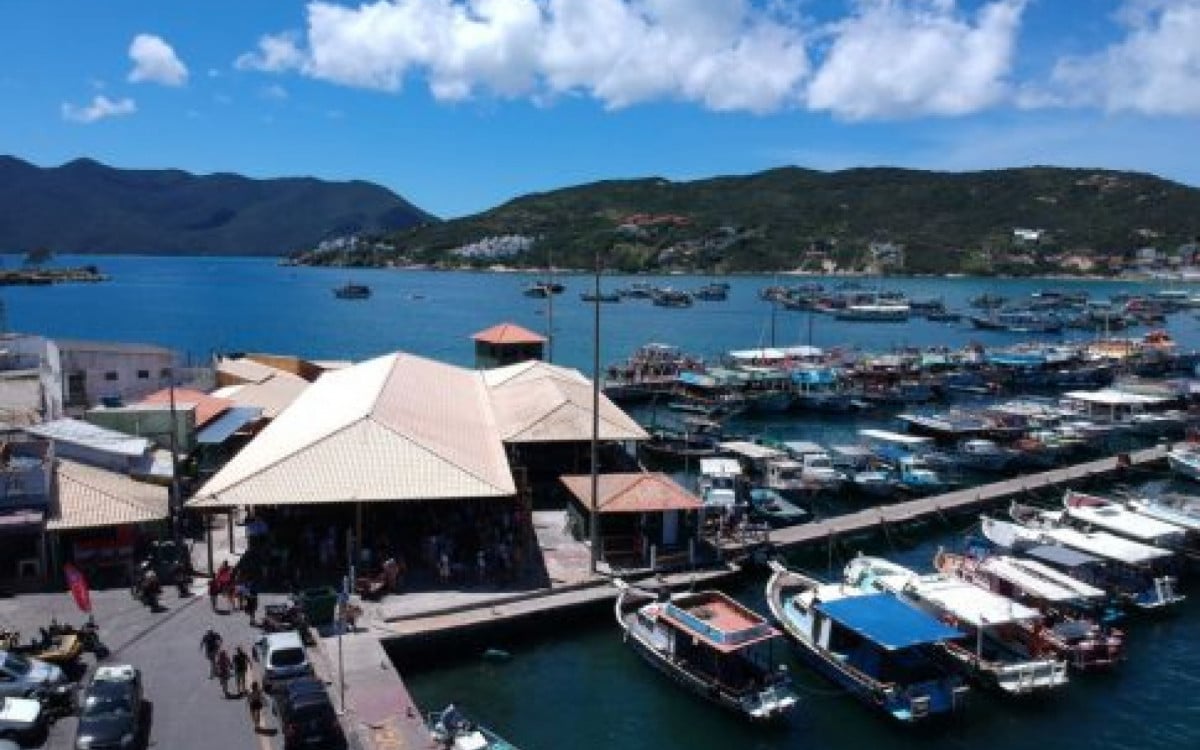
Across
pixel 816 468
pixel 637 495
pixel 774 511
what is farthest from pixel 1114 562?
pixel 816 468

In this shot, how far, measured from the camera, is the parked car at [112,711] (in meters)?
18.0

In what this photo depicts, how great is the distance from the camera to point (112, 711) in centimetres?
1867

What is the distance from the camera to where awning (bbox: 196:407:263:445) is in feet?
132

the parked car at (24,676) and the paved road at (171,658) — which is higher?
the parked car at (24,676)

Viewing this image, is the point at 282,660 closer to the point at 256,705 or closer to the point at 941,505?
the point at 256,705

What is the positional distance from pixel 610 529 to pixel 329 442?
926cm

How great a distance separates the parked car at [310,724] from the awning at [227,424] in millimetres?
23414

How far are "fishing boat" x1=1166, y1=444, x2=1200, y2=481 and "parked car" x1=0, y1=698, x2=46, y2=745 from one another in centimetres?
5098

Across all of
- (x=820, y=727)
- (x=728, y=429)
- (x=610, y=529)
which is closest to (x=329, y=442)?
(x=610, y=529)

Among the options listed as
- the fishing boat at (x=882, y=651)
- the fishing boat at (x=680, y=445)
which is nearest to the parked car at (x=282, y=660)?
the fishing boat at (x=882, y=651)

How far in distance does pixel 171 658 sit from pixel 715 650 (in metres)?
12.8

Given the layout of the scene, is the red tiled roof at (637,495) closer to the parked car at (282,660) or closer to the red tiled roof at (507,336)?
the parked car at (282,660)

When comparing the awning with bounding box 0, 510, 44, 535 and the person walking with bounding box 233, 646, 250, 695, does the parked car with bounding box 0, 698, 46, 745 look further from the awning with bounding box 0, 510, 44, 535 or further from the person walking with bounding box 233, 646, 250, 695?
the awning with bounding box 0, 510, 44, 535

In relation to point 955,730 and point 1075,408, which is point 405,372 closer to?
point 955,730
